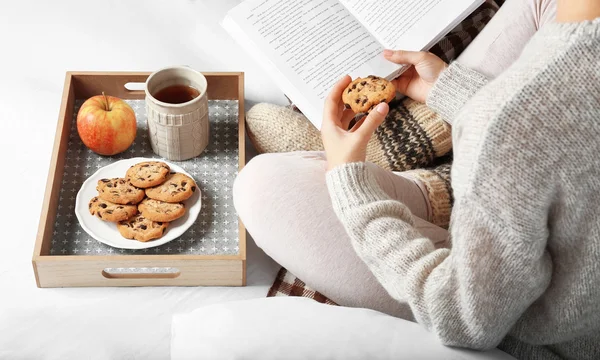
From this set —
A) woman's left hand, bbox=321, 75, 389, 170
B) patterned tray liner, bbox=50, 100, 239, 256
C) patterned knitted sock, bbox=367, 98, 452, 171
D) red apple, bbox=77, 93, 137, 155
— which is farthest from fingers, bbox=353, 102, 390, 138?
red apple, bbox=77, 93, 137, 155

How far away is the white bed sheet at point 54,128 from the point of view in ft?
3.31

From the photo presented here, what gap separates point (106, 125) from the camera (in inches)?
43.4

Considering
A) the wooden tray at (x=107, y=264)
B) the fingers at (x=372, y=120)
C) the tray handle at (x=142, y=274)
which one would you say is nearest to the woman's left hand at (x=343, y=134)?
the fingers at (x=372, y=120)

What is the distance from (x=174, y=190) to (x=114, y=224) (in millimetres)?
105

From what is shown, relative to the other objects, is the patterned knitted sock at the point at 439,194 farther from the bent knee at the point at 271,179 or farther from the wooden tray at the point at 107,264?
Answer: the wooden tray at the point at 107,264

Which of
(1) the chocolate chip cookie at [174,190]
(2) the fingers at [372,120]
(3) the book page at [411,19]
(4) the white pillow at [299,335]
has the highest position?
(3) the book page at [411,19]

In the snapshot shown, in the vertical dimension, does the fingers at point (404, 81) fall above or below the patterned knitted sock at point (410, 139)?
above

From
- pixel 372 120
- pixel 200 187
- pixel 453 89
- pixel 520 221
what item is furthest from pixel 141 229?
pixel 520 221

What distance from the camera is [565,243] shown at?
0.62 metres

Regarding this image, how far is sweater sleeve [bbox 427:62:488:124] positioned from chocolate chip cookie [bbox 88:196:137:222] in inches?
18.7

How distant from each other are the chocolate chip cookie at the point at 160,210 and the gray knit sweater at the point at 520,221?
346 millimetres

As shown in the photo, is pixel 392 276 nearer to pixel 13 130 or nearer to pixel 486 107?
pixel 486 107

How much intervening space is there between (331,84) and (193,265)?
343mm

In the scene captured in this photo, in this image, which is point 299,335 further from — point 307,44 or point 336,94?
point 307,44
